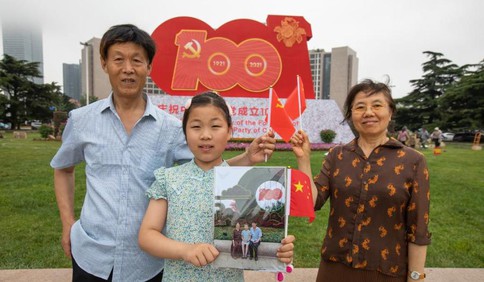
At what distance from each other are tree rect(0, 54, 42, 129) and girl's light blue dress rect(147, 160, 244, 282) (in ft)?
118

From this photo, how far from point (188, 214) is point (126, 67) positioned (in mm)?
638

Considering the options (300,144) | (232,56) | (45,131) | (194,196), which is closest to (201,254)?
(194,196)

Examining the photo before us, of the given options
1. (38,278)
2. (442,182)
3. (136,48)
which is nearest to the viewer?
(136,48)

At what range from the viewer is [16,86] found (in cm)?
3347

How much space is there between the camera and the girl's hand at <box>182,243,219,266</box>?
3.85 feet

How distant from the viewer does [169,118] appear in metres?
1.60

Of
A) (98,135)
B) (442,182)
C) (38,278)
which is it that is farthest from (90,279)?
(442,182)

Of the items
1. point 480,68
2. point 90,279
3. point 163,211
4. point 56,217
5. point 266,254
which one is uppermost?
point 480,68

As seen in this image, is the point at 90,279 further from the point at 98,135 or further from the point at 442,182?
the point at 442,182

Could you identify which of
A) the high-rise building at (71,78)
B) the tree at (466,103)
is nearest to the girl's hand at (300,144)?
the tree at (466,103)

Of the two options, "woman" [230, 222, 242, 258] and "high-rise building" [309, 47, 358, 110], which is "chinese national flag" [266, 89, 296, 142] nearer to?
"woman" [230, 222, 242, 258]

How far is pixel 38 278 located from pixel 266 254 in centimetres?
230

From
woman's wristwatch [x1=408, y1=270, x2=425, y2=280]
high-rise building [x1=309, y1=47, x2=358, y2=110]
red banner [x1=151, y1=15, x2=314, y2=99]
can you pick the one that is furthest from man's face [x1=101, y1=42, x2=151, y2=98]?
high-rise building [x1=309, y1=47, x2=358, y2=110]

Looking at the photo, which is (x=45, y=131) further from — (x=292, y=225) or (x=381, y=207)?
(x=381, y=207)
